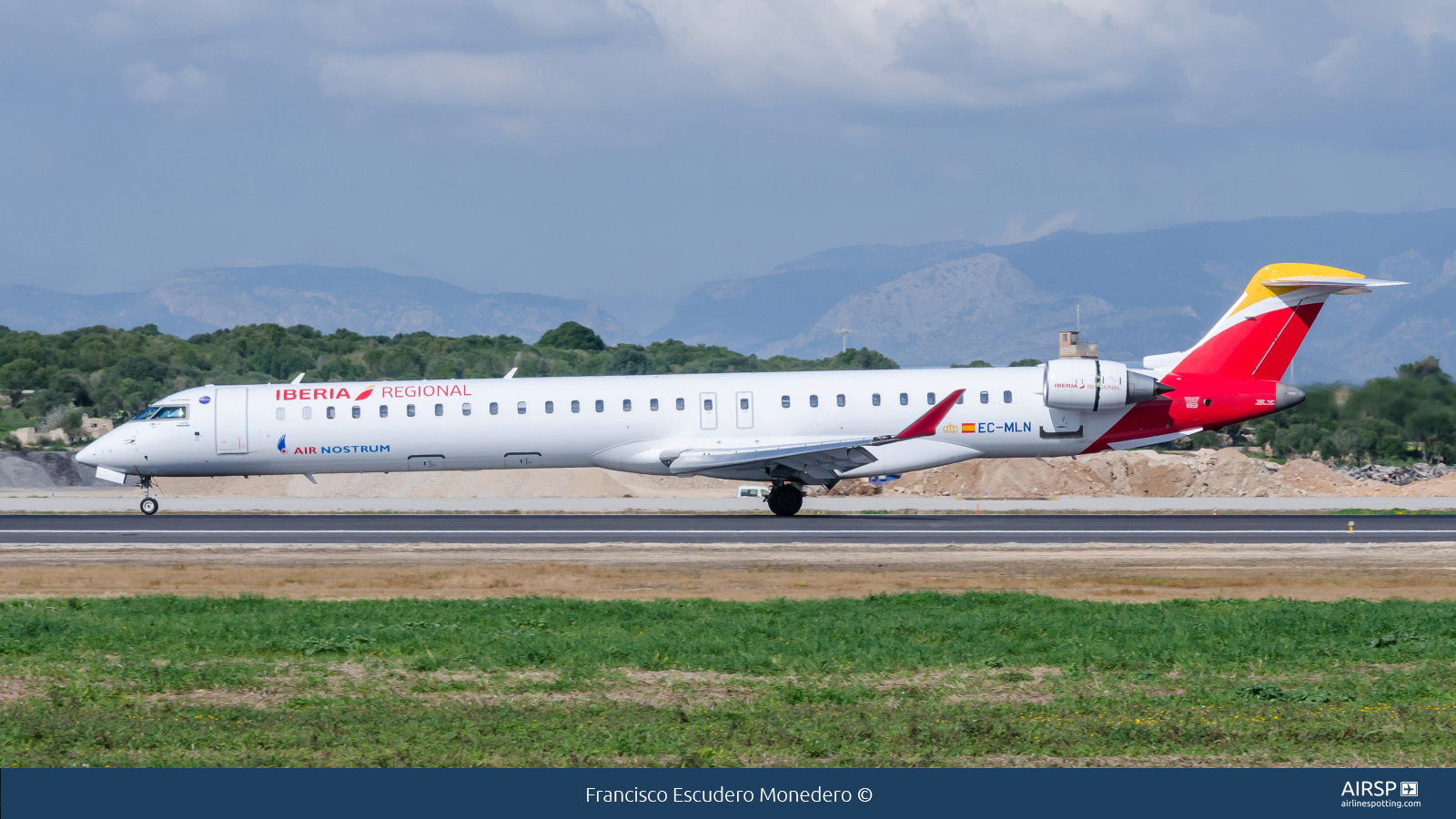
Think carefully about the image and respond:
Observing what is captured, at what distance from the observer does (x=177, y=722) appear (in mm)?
10539

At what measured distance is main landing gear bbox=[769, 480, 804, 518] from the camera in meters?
32.2

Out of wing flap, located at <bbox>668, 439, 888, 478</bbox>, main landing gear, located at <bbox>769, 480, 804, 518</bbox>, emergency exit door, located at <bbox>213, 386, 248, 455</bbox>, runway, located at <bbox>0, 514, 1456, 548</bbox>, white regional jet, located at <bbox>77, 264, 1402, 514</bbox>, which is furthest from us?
emergency exit door, located at <bbox>213, 386, 248, 455</bbox>

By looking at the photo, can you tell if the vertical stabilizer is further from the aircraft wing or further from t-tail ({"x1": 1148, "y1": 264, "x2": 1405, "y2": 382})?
the aircraft wing

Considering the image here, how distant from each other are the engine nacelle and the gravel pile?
62.4 ft

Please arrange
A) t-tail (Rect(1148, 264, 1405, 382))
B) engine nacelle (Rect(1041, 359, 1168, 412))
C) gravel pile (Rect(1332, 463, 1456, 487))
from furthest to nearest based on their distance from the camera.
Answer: gravel pile (Rect(1332, 463, 1456, 487))
t-tail (Rect(1148, 264, 1405, 382))
engine nacelle (Rect(1041, 359, 1168, 412))

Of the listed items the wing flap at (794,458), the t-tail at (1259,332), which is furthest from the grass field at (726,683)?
the t-tail at (1259,332)

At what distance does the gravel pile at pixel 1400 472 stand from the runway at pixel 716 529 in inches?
636

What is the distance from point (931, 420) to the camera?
31.6 metres

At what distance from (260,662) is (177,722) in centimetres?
260

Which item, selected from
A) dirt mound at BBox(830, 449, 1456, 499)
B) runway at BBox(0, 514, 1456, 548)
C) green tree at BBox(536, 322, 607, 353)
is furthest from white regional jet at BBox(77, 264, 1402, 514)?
green tree at BBox(536, 322, 607, 353)

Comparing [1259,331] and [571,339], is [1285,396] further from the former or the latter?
[571,339]
